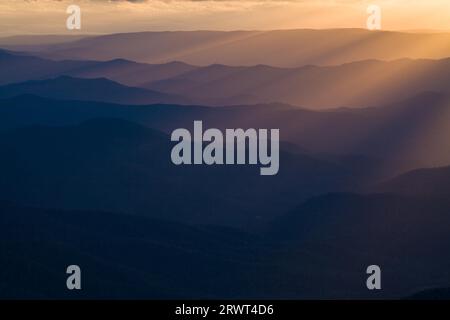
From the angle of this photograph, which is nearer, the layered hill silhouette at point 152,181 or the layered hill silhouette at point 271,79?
the layered hill silhouette at point 152,181

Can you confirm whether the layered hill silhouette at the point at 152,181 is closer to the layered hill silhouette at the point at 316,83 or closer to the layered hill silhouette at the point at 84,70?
the layered hill silhouette at the point at 84,70

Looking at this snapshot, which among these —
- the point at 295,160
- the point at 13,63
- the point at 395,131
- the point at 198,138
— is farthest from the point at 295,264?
the point at 13,63

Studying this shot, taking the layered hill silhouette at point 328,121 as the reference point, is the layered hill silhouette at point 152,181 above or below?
below

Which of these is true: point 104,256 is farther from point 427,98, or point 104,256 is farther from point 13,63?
point 427,98

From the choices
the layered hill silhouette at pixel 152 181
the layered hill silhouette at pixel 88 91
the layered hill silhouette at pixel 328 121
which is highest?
the layered hill silhouette at pixel 88 91

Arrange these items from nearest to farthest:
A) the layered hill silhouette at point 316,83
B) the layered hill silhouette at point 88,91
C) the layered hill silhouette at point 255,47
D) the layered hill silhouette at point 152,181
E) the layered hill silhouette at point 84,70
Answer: the layered hill silhouette at point 152,181 < the layered hill silhouette at point 255,47 < the layered hill silhouette at point 84,70 < the layered hill silhouette at point 316,83 < the layered hill silhouette at point 88,91

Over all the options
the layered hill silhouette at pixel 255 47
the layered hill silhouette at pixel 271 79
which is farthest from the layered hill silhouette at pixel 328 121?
the layered hill silhouette at pixel 255 47

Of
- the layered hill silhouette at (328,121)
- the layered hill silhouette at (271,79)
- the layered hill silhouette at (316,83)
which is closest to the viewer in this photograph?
the layered hill silhouette at (328,121)

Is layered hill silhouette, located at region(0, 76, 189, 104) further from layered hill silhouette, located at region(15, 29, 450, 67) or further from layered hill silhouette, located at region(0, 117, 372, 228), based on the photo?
layered hill silhouette, located at region(0, 117, 372, 228)

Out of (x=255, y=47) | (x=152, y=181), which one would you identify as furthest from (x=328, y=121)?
(x=152, y=181)
